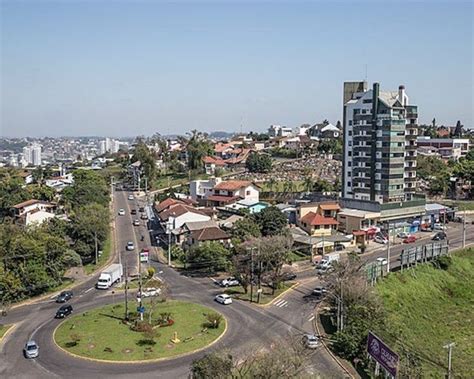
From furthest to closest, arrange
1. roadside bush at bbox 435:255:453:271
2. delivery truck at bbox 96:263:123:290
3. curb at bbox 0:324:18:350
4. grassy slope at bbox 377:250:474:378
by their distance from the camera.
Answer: roadside bush at bbox 435:255:453:271, delivery truck at bbox 96:263:123:290, grassy slope at bbox 377:250:474:378, curb at bbox 0:324:18:350

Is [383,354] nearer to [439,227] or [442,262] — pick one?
[442,262]

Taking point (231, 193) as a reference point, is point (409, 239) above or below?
below

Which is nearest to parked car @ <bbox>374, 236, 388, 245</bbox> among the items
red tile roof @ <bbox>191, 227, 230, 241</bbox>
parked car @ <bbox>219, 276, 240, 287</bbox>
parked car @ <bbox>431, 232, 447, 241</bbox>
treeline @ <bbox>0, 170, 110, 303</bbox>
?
parked car @ <bbox>431, 232, 447, 241</bbox>

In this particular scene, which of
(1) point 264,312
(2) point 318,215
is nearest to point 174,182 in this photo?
(2) point 318,215

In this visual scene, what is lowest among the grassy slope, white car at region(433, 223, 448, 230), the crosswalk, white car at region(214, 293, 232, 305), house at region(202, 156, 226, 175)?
the grassy slope

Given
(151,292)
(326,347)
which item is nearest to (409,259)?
(326,347)

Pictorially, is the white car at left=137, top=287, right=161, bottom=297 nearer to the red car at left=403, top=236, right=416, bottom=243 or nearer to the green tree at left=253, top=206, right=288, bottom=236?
the green tree at left=253, top=206, right=288, bottom=236

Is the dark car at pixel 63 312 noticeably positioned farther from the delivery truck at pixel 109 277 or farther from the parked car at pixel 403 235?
the parked car at pixel 403 235
